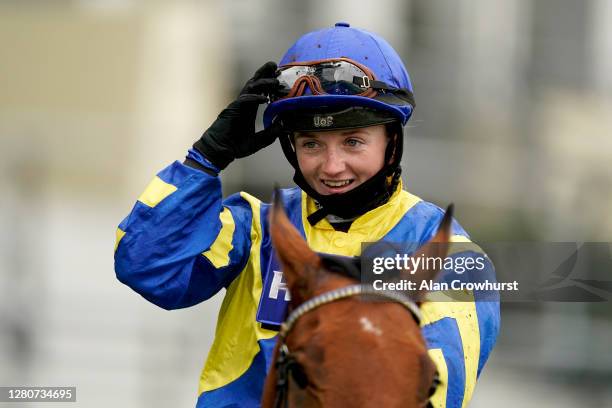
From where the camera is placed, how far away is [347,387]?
2434mm

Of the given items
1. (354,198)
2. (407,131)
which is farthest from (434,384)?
(407,131)

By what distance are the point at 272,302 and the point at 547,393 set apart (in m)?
7.81

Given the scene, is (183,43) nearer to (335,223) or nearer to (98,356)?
(98,356)

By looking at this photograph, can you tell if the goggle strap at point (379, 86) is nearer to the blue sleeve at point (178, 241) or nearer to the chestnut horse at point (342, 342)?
the blue sleeve at point (178, 241)

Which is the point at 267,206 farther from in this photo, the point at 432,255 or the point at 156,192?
the point at 432,255

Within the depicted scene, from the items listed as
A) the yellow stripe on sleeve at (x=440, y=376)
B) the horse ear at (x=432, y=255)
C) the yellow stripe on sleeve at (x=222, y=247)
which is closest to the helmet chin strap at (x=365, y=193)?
the yellow stripe on sleeve at (x=222, y=247)

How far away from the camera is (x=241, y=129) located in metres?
3.58

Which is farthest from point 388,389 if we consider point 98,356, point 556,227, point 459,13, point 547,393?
point 459,13

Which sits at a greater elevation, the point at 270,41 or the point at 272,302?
the point at 270,41

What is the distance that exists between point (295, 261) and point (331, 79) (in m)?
0.97

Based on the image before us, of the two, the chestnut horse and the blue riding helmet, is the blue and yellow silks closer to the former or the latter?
the blue riding helmet

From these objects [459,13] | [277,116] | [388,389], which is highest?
[459,13]

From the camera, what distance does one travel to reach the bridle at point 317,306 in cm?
262

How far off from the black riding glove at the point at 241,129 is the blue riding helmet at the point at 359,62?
0.06 metres
